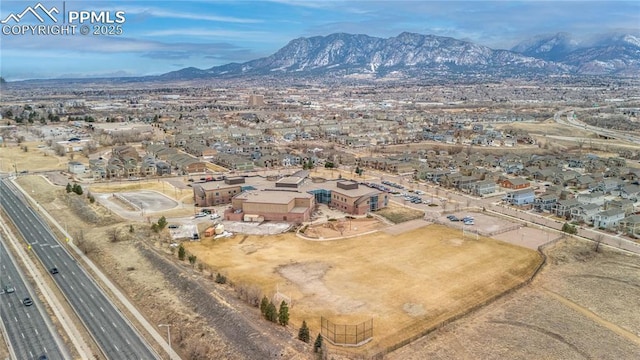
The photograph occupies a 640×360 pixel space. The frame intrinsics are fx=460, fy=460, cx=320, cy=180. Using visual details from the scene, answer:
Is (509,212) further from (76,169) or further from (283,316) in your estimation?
(76,169)

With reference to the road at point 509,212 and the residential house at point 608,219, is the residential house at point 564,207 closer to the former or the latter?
the road at point 509,212

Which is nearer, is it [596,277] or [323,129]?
[596,277]

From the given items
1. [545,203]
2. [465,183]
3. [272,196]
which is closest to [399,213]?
[272,196]

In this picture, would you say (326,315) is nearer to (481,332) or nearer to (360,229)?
(481,332)

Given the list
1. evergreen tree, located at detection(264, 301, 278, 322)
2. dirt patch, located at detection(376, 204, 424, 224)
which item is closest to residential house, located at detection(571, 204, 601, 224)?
dirt patch, located at detection(376, 204, 424, 224)

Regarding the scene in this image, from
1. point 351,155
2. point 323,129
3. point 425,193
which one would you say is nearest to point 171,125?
point 323,129

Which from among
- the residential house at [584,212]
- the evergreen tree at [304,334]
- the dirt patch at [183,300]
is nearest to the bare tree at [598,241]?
the residential house at [584,212]
